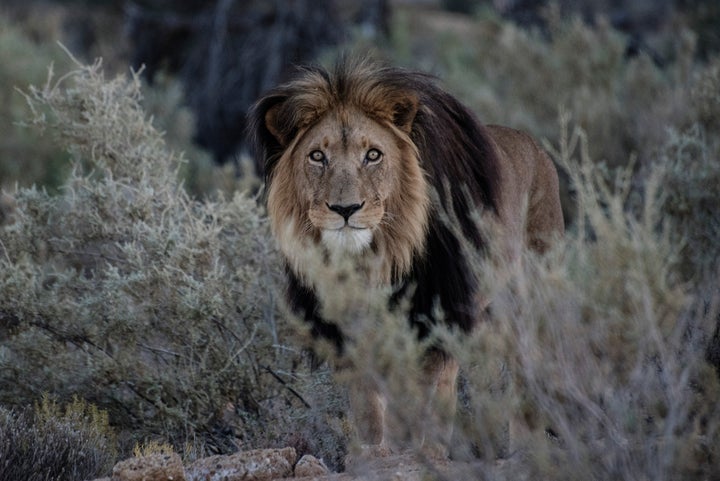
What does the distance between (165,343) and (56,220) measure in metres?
0.96

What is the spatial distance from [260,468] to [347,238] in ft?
3.25

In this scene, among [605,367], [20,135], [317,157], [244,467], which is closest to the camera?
[605,367]

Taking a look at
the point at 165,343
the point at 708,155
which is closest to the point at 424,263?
the point at 165,343

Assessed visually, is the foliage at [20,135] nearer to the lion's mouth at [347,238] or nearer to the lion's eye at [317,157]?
the lion's eye at [317,157]

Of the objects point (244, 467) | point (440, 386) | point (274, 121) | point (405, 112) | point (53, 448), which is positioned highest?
point (405, 112)

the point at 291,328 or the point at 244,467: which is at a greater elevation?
the point at 291,328

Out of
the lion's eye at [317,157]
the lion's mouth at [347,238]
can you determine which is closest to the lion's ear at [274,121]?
the lion's eye at [317,157]

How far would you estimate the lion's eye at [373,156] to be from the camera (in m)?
5.29

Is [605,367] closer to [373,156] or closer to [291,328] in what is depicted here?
[373,156]

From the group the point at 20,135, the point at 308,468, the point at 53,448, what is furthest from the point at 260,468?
the point at 20,135

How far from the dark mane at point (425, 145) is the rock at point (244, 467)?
717mm

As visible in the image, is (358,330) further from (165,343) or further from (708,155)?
(708,155)

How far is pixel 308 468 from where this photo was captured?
4863 mm

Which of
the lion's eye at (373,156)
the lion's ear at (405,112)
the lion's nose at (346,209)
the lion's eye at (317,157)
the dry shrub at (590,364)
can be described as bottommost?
the dry shrub at (590,364)
